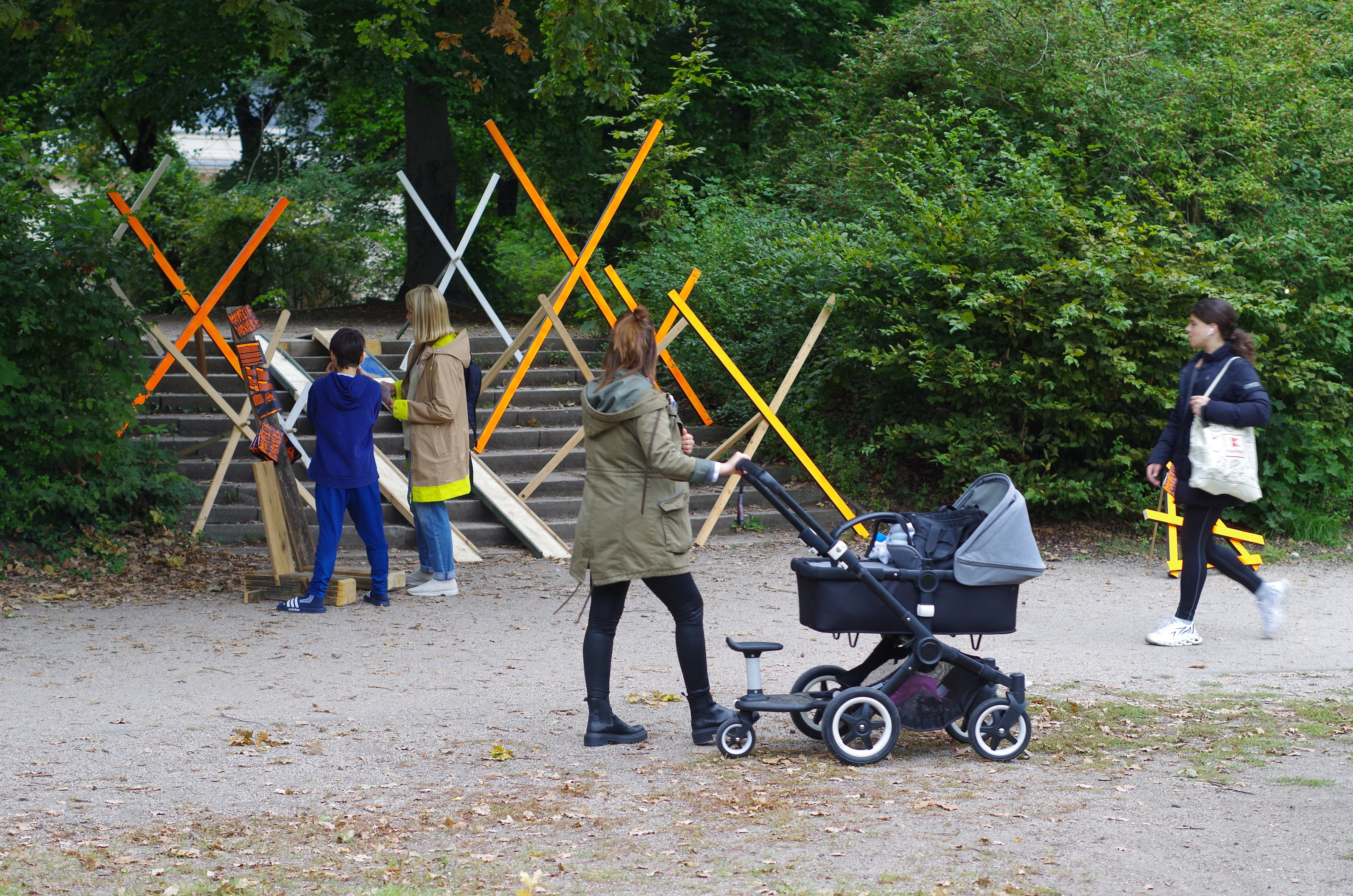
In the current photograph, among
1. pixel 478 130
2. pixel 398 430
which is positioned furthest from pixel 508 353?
pixel 478 130

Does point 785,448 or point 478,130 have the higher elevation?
point 478,130

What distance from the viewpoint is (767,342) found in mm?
11719

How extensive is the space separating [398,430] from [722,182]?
5804mm

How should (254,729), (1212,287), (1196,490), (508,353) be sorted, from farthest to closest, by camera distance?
1. (508,353)
2. (1212,287)
3. (1196,490)
4. (254,729)

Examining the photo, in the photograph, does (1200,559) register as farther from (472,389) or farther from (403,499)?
(403,499)

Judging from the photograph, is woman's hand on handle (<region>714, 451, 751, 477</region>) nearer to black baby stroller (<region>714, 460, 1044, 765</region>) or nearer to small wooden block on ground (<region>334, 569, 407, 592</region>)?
black baby stroller (<region>714, 460, 1044, 765</region>)

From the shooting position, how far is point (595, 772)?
4867 millimetres

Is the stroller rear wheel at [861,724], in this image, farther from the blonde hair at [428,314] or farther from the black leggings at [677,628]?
the blonde hair at [428,314]

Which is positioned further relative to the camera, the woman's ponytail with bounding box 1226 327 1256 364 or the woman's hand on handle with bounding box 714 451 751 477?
the woman's ponytail with bounding box 1226 327 1256 364

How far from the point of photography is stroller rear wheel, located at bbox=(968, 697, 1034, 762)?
4.98m

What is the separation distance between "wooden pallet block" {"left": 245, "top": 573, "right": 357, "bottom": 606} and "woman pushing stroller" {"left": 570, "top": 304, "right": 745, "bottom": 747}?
3.40m

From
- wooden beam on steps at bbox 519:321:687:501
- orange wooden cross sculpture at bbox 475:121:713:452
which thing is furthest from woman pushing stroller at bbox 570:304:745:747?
orange wooden cross sculpture at bbox 475:121:713:452

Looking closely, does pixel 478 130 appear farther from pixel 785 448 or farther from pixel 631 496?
pixel 631 496

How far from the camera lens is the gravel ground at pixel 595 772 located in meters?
3.85
